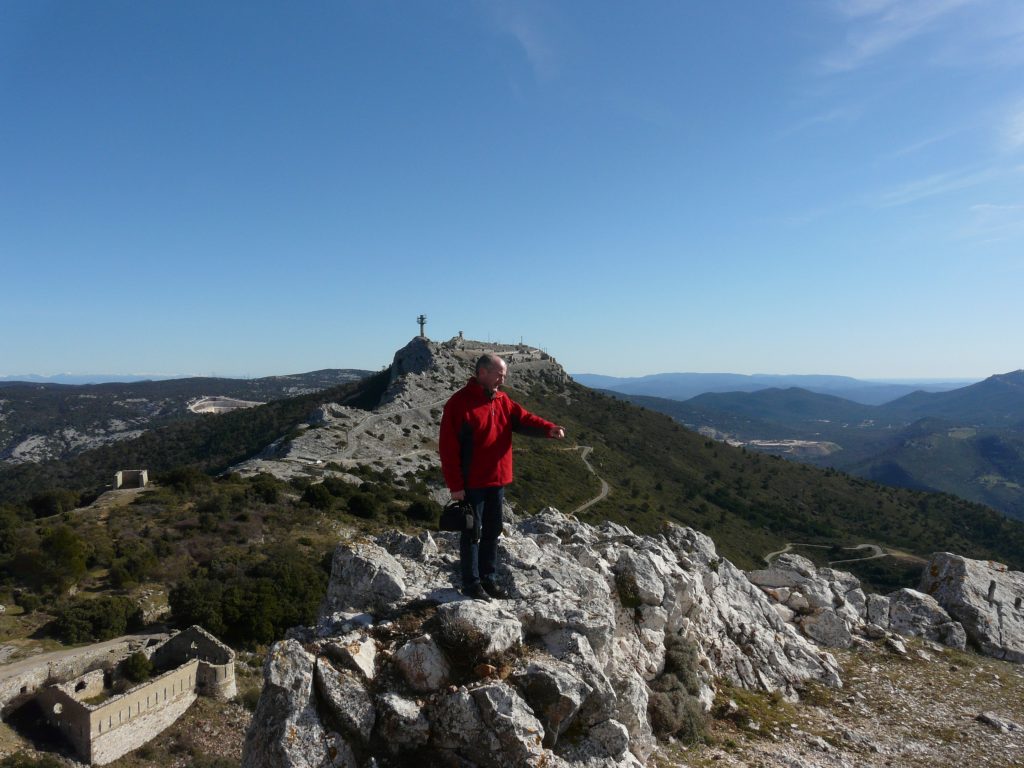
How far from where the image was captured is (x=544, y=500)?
44688 mm

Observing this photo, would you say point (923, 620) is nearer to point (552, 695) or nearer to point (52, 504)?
point (552, 695)

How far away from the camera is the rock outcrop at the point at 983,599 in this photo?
16.4 metres

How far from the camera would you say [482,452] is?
707 cm

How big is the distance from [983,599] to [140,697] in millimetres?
27490

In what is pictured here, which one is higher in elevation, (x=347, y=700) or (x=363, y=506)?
(x=347, y=700)

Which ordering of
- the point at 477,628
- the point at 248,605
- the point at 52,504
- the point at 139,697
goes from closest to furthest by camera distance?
1. the point at 477,628
2. the point at 139,697
3. the point at 248,605
4. the point at 52,504

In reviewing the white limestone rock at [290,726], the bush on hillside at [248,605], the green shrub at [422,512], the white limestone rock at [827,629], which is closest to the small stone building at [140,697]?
the bush on hillside at [248,605]

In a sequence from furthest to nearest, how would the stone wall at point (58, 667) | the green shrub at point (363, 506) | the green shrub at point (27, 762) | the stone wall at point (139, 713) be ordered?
the green shrub at point (363, 506), the stone wall at point (58, 667), the stone wall at point (139, 713), the green shrub at point (27, 762)

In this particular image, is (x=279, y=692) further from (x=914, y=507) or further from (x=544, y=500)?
(x=914, y=507)

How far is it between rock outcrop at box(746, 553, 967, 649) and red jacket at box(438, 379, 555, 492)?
12284 mm

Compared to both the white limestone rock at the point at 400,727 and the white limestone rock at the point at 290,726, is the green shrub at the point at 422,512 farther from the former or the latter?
the white limestone rock at the point at 400,727

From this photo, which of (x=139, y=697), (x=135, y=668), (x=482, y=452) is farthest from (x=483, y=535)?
(x=135, y=668)

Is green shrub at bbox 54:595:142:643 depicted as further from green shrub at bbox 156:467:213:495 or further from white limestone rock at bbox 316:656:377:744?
white limestone rock at bbox 316:656:377:744

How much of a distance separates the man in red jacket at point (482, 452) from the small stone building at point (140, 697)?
57.9ft
